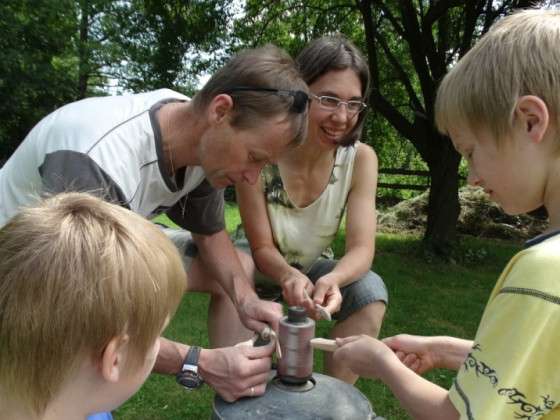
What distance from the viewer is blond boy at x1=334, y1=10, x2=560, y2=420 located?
119 cm

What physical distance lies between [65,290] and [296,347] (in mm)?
959

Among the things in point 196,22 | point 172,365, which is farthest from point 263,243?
point 196,22

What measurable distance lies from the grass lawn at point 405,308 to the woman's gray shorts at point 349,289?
41.2 inches

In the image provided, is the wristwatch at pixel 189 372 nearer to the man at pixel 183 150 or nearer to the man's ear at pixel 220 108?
the man at pixel 183 150

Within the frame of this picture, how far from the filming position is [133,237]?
126 cm

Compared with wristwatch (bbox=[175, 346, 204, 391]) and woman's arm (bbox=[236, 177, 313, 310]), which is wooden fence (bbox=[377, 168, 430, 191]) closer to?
woman's arm (bbox=[236, 177, 313, 310])

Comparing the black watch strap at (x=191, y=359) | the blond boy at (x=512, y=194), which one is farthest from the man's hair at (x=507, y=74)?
the black watch strap at (x=191, y=359)

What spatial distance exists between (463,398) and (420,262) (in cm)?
667

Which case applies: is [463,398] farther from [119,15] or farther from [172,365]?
[119,15]

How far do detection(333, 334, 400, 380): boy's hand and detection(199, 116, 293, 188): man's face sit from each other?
0.82 meters

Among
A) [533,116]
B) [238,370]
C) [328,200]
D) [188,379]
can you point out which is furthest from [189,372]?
[533,116]

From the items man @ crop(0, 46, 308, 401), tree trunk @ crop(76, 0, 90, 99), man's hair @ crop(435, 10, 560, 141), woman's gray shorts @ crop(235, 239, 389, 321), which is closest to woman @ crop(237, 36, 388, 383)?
woman's gray shorts @ crop(235, 239, 389, 321)

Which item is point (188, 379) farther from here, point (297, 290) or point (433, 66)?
point (433, 66)

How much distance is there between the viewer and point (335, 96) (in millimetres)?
2734
